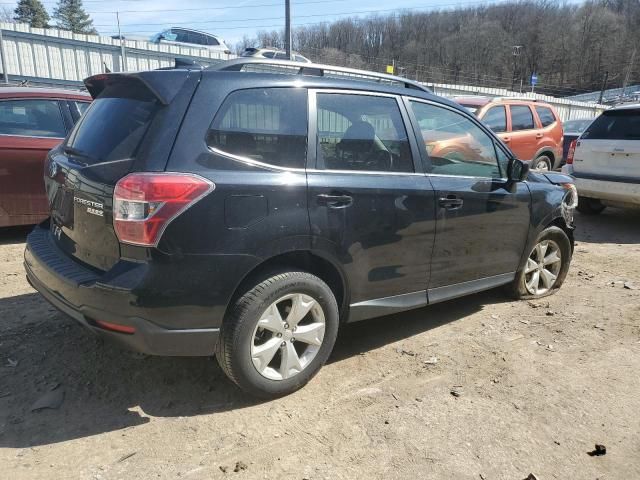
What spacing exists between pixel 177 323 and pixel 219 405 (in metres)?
0.65

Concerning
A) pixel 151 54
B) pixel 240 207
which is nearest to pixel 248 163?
pixel 240 207

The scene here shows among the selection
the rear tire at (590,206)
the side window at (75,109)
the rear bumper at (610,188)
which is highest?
the side window at (75,109)

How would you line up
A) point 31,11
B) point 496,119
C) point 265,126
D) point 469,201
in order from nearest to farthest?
point 265,126 → point 469,201 → point 496,119 → point 31,11

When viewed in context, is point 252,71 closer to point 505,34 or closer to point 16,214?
point 16,214

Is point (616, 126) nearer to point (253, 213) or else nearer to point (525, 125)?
point (525, 125)

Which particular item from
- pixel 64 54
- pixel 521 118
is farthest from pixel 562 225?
pixel 64 54

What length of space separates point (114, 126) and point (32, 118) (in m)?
3.57

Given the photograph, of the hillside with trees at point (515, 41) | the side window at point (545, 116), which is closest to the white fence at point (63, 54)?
the side window at point (545, 116)

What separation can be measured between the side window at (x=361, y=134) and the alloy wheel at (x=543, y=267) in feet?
6.14

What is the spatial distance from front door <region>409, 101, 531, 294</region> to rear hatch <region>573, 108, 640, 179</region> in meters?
3.98

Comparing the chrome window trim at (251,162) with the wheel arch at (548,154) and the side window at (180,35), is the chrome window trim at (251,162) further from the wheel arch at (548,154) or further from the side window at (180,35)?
the side window at (180,35)

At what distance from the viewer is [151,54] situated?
62.4 feet

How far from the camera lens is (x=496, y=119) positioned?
990 centimetres

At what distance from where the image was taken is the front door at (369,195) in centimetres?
288
